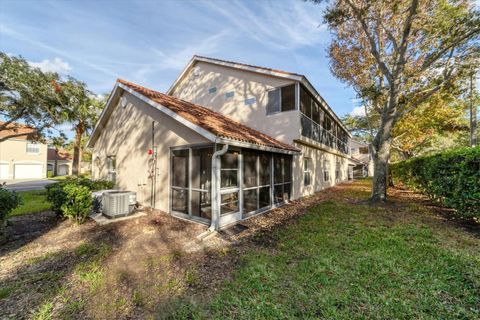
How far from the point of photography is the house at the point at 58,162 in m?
38.6

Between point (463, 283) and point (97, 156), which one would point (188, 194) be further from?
point (97, 156)

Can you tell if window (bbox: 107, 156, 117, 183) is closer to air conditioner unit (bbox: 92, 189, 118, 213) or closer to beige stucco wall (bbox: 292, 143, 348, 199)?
air conditioner unit (bbox: 92, 189, 118, 213)

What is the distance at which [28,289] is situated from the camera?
334cm

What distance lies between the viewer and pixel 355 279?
3441mm

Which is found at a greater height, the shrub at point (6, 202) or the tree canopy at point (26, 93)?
the tree canopy at point (26, 93)

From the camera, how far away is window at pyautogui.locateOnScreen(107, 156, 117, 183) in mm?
10255

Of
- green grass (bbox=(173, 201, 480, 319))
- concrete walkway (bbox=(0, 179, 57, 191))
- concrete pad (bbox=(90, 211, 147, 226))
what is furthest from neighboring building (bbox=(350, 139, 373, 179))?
concrete walkway (bbox=(0, 179, 57, 191))

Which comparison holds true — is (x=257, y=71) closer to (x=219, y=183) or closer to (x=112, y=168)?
(x=219, y=183)

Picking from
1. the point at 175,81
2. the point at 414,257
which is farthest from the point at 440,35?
the point at 175,81

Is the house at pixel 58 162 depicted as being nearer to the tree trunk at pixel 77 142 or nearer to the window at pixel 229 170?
the tree trunk at pixel 77 142

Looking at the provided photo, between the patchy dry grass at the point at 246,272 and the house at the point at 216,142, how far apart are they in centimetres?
151

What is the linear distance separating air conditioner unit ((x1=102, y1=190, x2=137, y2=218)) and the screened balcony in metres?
1.55

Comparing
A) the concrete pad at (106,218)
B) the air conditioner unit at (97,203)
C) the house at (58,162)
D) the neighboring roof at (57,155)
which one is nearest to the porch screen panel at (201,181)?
the concrete pad at (106,218)

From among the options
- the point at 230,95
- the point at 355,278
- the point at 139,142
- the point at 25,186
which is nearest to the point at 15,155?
the point at 25,186
